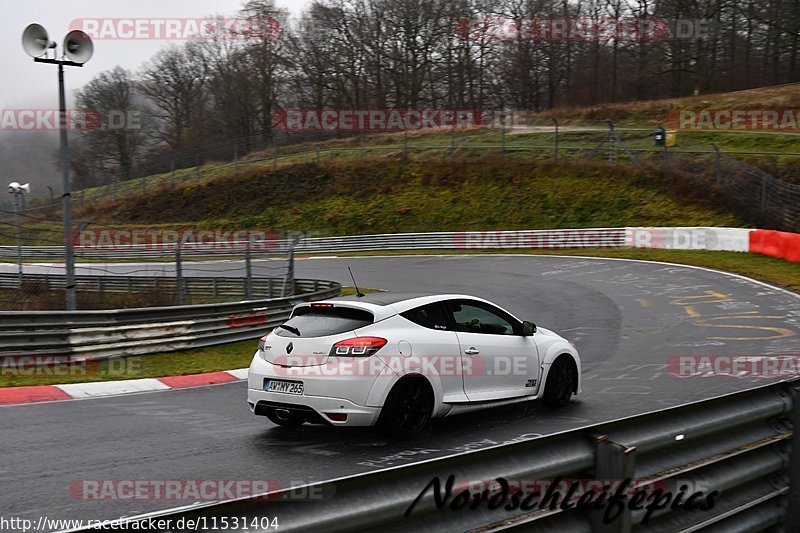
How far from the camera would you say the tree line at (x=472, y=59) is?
7025 cm

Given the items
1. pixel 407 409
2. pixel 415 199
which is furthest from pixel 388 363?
pixel 415 199

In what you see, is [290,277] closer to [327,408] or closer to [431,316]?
[431,316]

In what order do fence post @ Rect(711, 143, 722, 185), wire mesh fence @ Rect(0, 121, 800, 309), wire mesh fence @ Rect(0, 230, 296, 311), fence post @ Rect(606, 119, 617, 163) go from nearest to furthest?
1. wire mesh fence @ Rect(0, 230, 296, 311)
2. wire mesh fence @ Rect(0, 121, 800, 309)
3. fence post @ Rect(711, 143, 722, 185)
4. fence post @ Rect(606, 119, 617, 163)

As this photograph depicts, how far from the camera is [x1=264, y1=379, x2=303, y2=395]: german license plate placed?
24.8 feet

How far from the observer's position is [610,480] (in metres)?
3.41

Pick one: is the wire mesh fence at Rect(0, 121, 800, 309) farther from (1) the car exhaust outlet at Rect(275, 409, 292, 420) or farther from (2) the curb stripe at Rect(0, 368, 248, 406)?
(1) the car exhaust outlet at Rect(275, 409, 292, 420)

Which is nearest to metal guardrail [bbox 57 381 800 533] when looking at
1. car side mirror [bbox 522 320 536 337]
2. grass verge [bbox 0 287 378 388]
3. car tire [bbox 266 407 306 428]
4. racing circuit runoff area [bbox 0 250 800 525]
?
racing circuit runoff area [bbox 0 250 800 525]

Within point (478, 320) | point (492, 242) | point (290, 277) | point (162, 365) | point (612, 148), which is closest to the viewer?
point (478, 320)

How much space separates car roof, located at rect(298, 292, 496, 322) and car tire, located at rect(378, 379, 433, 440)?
76 centimetres

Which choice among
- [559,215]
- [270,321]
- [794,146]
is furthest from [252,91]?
[270,321]

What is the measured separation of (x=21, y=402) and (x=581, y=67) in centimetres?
7534

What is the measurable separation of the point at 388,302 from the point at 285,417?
1.59m

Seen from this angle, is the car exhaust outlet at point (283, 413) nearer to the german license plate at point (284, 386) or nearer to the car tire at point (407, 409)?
the german license plate at point (284, 386)

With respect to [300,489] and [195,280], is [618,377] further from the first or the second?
[195,280]
